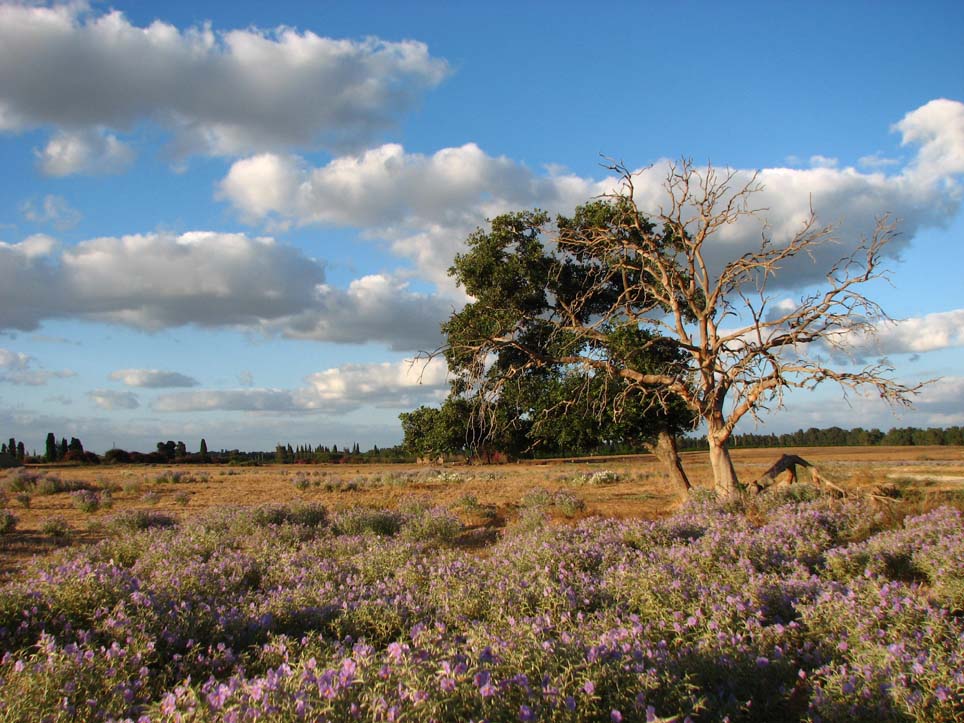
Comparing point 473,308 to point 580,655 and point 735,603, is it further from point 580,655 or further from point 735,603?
point 580,655

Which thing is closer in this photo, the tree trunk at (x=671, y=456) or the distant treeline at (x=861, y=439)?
the tree trunk at (x=671, y=456)

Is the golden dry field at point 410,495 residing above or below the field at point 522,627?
below

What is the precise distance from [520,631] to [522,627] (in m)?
0.09

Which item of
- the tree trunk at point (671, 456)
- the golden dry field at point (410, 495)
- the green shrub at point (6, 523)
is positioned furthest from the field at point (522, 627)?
the tree trunk at point (671, 456)

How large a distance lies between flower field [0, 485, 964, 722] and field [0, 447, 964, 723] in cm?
2

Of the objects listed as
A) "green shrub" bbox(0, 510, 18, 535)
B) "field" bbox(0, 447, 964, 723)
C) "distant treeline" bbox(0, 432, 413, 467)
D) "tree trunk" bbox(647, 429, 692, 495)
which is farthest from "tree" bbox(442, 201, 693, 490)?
"distant treeline" bbox(0, 432, 413, 467)

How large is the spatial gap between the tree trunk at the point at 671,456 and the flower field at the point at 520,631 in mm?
7417

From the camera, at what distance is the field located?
10.4 feet

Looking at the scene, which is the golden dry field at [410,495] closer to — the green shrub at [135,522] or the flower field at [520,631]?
the green shrub at [135,522]

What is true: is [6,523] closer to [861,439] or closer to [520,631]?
[520,631]

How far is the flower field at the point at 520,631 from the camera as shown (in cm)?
314

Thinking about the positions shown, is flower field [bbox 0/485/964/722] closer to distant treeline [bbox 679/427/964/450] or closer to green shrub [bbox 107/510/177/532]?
green shrub [bbox 107/510/177/532]

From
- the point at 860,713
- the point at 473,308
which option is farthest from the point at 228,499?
the point at 860,713

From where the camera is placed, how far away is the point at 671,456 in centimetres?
1745
